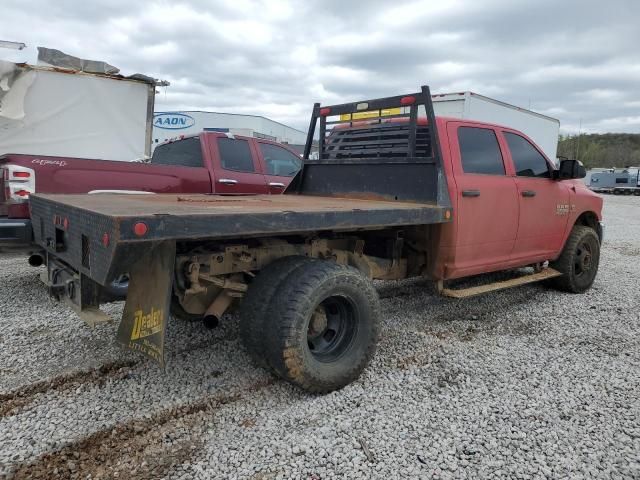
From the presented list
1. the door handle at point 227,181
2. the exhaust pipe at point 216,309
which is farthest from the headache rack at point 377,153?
the exhaust pipe at point 216,309

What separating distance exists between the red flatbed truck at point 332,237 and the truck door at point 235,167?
1.24 meters

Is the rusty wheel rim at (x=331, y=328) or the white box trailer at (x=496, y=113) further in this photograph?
the white box trailer at (x=496, y=113)

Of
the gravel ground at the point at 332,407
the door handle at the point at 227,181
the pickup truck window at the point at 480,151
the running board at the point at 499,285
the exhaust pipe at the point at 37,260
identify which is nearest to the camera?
the gravel ground at the point at 332,407

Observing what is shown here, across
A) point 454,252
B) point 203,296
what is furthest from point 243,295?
point 454,252

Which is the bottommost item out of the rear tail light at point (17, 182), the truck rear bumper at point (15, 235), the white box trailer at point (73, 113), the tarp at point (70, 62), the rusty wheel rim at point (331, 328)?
the rusty wheel rim at point (331, 328)

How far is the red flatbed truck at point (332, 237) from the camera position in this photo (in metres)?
2.67

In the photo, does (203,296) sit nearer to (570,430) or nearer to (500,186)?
(570,430)

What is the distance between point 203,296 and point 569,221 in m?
4.36

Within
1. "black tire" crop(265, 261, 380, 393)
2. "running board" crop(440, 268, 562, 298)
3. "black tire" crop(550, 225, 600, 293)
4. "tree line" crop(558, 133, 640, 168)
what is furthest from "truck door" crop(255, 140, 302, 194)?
"tree line" crop(558, 133, 640, 168)

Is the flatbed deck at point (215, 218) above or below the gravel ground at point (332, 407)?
above

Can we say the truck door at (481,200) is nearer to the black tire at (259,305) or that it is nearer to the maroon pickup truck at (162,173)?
the black tire at (259,305)

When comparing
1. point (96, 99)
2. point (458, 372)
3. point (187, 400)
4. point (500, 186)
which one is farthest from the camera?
point (96, 99)

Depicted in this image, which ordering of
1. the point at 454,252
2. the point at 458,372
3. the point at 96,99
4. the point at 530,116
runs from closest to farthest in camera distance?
the point at 458,372
the point at 454,252
the point at 96,99
the point at 530,116

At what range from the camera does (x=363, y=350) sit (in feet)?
10.9
